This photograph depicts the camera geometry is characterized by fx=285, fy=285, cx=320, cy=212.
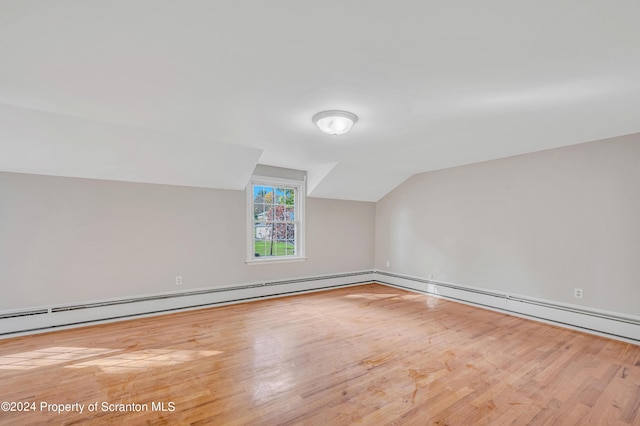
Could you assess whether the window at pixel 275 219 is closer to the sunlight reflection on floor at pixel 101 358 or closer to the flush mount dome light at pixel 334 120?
the sunlight reflection on floor at pixel 101 358

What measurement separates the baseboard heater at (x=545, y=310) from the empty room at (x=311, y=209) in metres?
Answer: 0.02

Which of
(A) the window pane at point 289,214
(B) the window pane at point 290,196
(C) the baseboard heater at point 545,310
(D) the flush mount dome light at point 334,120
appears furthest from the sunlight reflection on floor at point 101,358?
(C) the baseboard heater at point 545,310

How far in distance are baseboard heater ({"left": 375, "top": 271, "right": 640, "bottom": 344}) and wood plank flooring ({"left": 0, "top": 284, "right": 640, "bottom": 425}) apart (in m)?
0.18

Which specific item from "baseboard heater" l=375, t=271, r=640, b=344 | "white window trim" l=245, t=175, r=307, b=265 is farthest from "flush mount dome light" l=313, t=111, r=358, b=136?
"baseboard heater" l=375, t=271, r=640, b=344

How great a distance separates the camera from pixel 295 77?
200cm

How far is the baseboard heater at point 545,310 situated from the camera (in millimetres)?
3227

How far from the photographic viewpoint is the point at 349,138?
3.44m

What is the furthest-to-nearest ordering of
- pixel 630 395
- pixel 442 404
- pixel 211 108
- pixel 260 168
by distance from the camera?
pixel 260 168 < pixel 211 108 < pixel 630 395 < pixel 442 404

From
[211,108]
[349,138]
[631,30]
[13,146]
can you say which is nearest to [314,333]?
[349,138]

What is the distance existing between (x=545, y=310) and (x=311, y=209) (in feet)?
12.8

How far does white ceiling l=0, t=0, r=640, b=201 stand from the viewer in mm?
1394

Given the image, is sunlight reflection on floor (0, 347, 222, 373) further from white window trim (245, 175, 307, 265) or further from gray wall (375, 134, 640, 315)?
gray wall (375, 134, 640, 315)

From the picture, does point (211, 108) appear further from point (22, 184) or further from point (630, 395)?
point (630, 395)

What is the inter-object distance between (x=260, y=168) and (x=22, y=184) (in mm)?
2942
